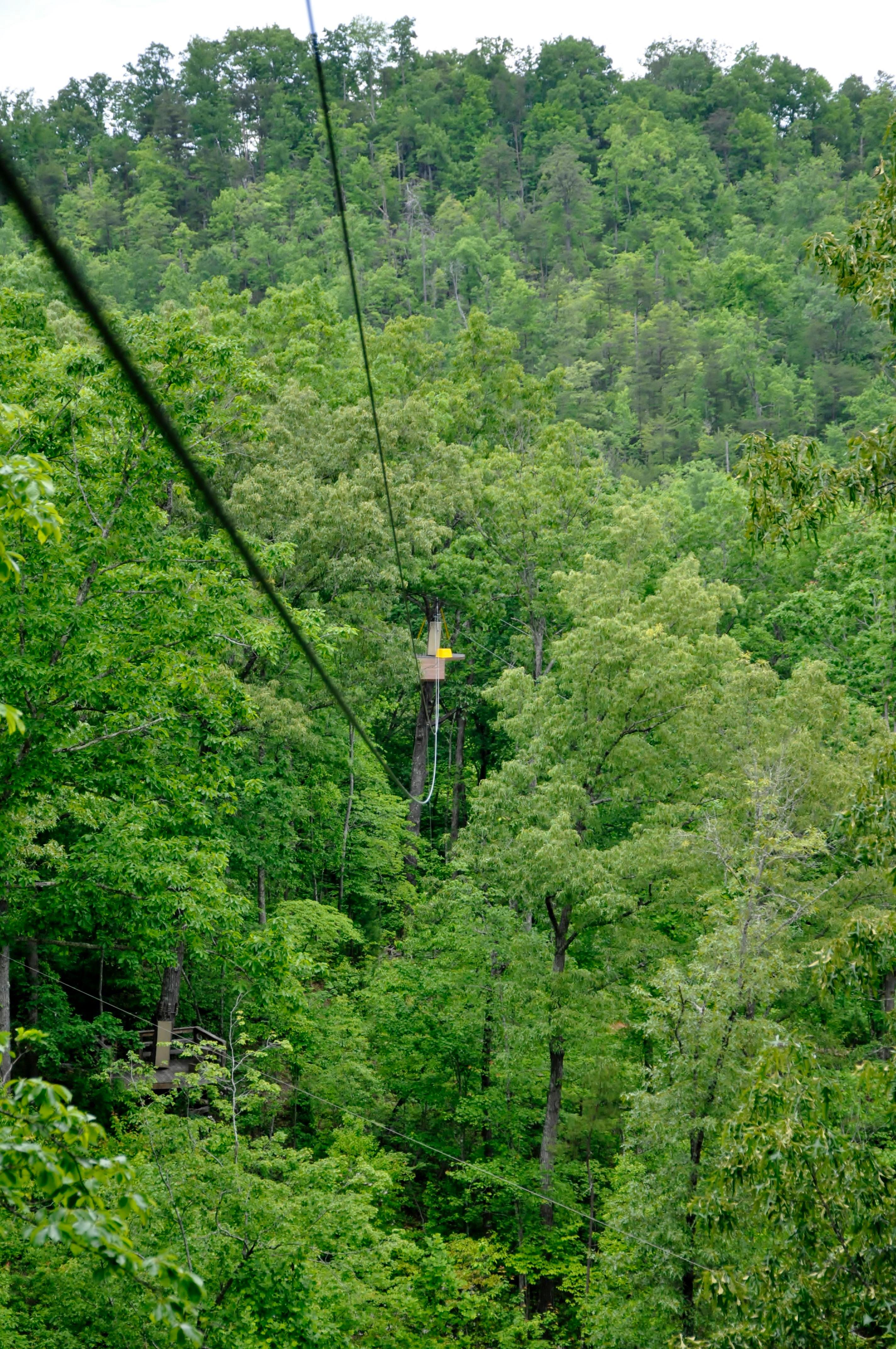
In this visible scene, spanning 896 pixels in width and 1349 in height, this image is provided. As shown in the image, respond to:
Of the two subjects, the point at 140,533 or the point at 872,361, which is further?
the point at 872,361

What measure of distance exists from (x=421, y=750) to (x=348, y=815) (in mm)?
5101

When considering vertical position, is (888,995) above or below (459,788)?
above

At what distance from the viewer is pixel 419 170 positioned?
94.8 m

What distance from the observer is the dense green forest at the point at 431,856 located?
6492 millimetres

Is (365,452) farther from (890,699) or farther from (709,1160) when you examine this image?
(709,1160)

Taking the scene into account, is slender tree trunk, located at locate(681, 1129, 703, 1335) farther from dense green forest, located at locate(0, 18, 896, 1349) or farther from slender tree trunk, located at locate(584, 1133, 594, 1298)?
slender tree trunk, located at locate(584, 1133, 594, 1298)

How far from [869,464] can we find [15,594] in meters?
7.06

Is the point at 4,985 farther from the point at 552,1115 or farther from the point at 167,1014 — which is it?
the point at 552,1115

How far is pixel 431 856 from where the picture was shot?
23484 millimetres

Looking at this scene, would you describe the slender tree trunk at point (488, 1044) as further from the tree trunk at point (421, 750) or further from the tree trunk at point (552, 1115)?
the tree trunk at point (421, 750)

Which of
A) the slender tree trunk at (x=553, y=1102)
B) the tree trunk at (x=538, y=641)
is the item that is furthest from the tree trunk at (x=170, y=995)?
the tree trunk at (x=538, y=641)

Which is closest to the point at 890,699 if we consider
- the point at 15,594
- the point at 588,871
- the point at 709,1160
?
the point at 588,871

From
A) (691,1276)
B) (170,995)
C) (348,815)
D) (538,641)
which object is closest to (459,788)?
(538,641)

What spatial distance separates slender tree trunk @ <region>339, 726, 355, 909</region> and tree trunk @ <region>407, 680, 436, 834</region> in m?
2.81
